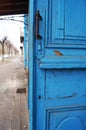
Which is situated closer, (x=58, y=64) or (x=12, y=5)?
(x=58, y=64)

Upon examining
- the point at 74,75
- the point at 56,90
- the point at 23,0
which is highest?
the point at 23,0

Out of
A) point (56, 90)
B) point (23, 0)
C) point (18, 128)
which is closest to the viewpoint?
point (56, 90)

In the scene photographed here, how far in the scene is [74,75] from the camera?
2.02 meters

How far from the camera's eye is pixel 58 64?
188 centimetres

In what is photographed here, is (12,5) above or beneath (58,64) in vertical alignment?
above

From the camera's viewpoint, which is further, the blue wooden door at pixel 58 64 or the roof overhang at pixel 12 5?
the roof overhang at pixel 12 5

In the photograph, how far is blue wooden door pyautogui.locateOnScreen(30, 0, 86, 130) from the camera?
6.13ft

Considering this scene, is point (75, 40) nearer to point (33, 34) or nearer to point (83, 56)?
point (83, 56)

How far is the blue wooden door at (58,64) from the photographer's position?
73.5 inches

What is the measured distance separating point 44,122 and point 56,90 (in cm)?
35

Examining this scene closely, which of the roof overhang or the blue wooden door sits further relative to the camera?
the roof overhang

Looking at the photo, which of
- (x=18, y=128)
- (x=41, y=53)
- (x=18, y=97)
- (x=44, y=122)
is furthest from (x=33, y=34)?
(x=18, y=97)

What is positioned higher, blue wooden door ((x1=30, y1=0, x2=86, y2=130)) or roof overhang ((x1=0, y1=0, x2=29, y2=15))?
roof overhang ((x1=0, y1=0, x2=29, y2=15))

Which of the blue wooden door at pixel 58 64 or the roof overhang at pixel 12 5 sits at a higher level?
the roof overhang at pixel 12 5
